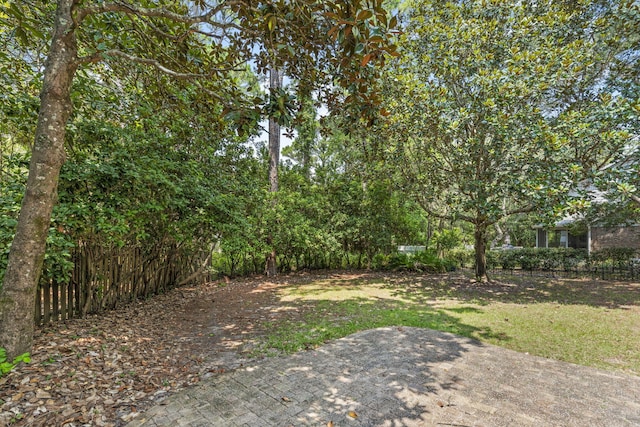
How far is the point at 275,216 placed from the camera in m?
10.5

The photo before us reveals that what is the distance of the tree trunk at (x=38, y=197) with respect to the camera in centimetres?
303

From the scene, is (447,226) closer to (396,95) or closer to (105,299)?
(396,95)

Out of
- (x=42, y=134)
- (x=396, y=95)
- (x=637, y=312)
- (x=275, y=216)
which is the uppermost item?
(x=396, y=95)

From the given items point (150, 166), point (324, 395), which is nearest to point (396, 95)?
point (150, 166)

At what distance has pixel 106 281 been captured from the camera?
5699 mm

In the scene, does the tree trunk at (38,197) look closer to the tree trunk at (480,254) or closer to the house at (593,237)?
the tree trunk at (480,254)

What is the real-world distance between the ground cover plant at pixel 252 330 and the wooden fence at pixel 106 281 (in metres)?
0.29

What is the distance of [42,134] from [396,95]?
8.49 meters

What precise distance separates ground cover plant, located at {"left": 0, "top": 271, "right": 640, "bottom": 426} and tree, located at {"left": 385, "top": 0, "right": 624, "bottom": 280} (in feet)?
8.12

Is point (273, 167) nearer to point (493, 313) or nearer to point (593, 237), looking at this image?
point (493, 313)

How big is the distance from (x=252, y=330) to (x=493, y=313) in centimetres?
533

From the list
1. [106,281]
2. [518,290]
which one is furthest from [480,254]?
[106,281]

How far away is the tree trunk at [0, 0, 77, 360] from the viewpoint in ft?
9.95

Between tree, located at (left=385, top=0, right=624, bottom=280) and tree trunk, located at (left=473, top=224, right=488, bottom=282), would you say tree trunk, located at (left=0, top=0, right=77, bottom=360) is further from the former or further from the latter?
tree trunk, located at (left=473, top=224, right=488, bottom=282)
